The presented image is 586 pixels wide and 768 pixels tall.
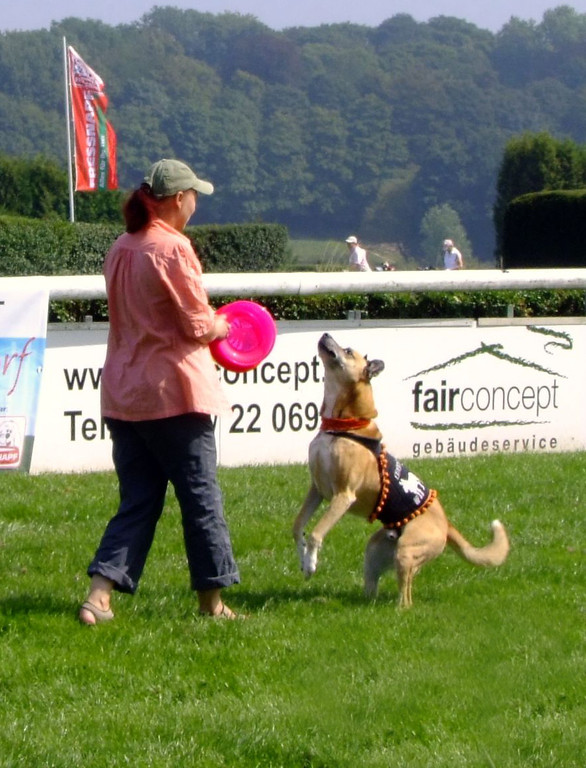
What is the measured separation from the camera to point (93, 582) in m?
5.54

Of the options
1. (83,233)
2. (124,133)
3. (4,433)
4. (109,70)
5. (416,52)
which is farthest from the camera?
(416,52)

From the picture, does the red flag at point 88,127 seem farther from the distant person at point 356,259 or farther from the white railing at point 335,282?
the white railing at point 335,282

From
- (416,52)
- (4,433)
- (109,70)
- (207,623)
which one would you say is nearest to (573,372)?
(4,433)

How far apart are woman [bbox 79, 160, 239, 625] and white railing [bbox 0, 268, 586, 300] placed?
3830 mm

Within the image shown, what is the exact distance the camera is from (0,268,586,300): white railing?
9.34 m

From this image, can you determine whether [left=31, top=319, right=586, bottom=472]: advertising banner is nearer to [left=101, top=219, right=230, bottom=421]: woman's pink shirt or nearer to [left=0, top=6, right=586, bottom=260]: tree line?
[left=101, top=219, right=230, bottom=421]: woman's pink shirt

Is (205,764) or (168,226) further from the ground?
(168,226)

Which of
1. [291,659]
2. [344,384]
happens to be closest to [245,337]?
[344,384]

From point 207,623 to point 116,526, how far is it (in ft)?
1.85

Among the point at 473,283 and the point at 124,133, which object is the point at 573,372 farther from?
the point at 124,133

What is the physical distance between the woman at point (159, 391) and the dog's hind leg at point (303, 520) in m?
0.67

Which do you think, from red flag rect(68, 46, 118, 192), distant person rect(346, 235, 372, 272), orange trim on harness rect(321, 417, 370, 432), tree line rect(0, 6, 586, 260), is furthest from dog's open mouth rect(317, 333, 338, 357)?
tree line rect(0, 6, 586, 260)

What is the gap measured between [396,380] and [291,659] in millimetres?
5367

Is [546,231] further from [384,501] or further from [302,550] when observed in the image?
[302,550]
